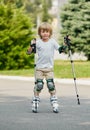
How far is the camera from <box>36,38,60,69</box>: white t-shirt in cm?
1344

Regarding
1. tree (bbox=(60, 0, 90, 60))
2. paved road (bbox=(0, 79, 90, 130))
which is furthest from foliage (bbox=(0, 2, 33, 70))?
paved road (bbox=(0, 79, 90, 130))

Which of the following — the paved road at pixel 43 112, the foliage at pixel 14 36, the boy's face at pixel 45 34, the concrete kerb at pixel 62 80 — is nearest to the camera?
the paved road at pixel 43 112

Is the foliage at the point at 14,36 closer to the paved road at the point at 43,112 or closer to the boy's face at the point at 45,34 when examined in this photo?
the paved road at the point at 43,112

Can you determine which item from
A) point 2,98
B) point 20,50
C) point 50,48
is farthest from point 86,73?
point 50,48

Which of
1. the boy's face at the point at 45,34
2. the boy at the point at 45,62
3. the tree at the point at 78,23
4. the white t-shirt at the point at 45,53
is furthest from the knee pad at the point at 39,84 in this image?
the tree at the point at 78,23

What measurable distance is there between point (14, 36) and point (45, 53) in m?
15.9

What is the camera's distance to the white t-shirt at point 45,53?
13438mm

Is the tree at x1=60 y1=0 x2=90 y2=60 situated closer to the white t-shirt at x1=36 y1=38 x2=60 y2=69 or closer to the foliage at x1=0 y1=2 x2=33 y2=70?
the foliage at x1=0 y1=2 x2=33 y2=70

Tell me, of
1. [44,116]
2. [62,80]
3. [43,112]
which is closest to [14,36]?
[62,80]

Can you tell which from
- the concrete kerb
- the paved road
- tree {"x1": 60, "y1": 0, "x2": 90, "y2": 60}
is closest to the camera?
the paved road

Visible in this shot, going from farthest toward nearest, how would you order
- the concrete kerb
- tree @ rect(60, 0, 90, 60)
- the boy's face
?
tree @ rect(60, 0, 90, 60)
the concrete kerb
the boy's face

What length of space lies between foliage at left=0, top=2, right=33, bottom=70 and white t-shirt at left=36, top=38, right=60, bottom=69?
15.1m

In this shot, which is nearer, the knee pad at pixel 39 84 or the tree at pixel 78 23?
the knee pad at pixel 39 84

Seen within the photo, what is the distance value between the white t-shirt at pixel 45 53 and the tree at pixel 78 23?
818 inches
